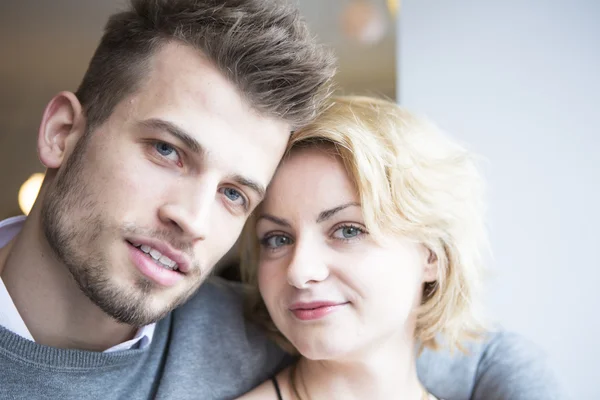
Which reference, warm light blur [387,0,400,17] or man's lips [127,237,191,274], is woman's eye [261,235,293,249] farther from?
warm light blur [387,0,400,17]

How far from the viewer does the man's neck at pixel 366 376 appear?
134cm

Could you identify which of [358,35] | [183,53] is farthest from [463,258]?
[358,35]

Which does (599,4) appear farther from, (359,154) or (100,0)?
(100,0)

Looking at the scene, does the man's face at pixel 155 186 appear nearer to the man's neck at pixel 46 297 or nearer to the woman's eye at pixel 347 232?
the man's neck at pixel 46 297

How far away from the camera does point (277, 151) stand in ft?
4.22

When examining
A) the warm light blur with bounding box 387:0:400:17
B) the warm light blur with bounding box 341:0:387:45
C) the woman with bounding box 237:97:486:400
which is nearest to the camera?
the woman with bounding box 237:97:486:400

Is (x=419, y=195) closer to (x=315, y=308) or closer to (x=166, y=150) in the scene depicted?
(x=315, y=308)

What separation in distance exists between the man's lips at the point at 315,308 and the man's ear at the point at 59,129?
655 mm

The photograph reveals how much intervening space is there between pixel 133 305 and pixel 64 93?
0.56 m

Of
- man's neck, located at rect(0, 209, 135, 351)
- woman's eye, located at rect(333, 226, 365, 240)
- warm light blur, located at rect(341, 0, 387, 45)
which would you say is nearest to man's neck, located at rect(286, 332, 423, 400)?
woman's eye, located at rect(333, 226, 365, 240)

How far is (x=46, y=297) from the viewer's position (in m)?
1.24

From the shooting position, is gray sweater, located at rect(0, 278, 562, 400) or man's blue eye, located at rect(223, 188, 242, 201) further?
man's blue eye, located at rect(223, 188, 242, 201)

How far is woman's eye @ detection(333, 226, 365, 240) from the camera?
1253 millimetres

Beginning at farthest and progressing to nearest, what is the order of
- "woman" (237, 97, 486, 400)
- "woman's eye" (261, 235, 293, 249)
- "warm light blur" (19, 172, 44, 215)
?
1. "warm light blur" (19, 172, 44, 215)
2. "woman's eye" (261, 235, 293, 249)
3. "woman" (237, 97, 486, 400)
